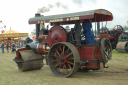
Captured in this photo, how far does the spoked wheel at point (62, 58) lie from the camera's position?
514 centimetres

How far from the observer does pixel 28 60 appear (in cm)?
645

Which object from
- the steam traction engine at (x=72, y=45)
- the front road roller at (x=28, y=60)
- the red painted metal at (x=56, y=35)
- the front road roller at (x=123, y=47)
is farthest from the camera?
the front road roller at (x=123, y=47)

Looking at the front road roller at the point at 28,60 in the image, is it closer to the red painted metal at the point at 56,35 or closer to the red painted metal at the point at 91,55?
the red painted metal at the point at 56,35

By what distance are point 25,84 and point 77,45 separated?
6.40 ft

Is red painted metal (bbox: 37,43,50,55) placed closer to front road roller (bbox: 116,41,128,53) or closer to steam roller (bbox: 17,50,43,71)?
steam roller (bbox: 17,50,43,71)

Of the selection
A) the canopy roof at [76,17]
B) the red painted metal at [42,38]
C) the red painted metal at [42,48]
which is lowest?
the red painted metal at [42,48]

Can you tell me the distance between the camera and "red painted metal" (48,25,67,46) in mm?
5559

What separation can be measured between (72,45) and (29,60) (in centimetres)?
206

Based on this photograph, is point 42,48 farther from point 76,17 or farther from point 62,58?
point 76,17

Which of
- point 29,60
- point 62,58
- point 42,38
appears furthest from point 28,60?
point 62,58

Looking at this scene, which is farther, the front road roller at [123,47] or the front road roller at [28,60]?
the front road roller at [123,47]

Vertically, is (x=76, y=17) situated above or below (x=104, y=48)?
above

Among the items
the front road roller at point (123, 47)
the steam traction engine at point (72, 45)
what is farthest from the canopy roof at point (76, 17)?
the front road roller at point (123, 47)

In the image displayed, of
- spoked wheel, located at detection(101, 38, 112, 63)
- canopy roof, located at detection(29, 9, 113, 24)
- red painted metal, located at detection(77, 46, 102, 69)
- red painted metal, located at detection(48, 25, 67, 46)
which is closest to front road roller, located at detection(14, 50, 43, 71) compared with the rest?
red painted metal, located at detection(48, 25, 67, 46)
